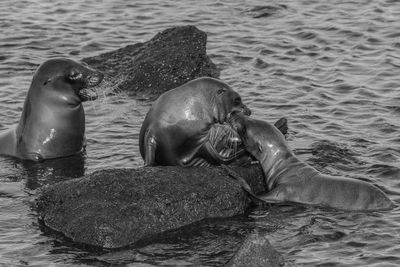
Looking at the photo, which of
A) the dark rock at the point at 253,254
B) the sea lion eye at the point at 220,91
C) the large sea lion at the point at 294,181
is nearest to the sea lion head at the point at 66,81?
the sea lion eye at the point at 220,91

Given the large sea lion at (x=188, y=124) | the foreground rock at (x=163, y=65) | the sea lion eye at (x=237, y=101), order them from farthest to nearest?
1. the foreground rock at (x=163, y=65)
2. the sea lion eye at (x=237, y=101)
3. the large sea lion at (x=188, y=124)

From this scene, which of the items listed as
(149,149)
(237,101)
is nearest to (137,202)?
(149,149)

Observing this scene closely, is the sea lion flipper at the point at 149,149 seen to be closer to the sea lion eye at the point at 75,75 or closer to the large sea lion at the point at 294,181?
the large sea lion at the point at 294,181

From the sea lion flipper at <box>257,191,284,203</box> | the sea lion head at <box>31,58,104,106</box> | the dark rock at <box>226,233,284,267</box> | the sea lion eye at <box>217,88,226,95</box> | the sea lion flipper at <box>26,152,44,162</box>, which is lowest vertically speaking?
the sea lion flipper at <box>26,152,44,162</box>

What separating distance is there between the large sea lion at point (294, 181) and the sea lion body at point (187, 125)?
412mm

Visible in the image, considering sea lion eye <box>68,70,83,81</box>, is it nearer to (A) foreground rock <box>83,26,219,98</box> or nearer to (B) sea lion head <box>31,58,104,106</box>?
(B) sea lion head <box>31,58,104,106</box>

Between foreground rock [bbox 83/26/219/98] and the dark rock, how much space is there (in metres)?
8.01

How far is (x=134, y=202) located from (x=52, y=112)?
3762mm

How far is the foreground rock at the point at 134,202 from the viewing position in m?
11.2

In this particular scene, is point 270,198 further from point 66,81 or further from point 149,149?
point 66,81

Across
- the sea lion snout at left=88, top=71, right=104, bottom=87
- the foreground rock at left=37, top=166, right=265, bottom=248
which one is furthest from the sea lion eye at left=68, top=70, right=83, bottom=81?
the foreground rock at left=37, top=166, right=265, bottom=248

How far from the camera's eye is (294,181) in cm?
1284

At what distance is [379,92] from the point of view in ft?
57.5

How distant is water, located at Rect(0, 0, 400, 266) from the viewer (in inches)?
442
